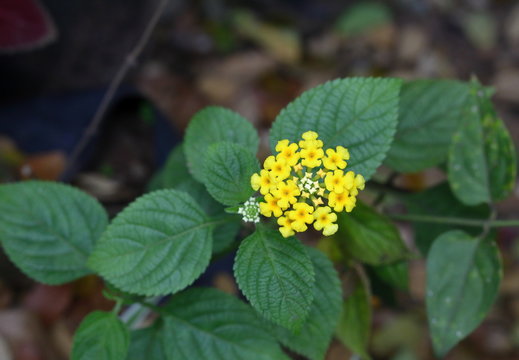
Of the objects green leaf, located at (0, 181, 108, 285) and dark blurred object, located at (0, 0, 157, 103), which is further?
dark blurred object, located at (0, 0, 157, 103)

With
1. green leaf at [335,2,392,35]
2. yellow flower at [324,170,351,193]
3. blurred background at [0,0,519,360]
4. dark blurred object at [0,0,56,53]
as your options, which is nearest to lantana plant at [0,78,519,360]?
yellow flower at [324,170,351,193]

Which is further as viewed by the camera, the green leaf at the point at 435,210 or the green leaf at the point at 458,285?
the green leaf at the point at 435,210

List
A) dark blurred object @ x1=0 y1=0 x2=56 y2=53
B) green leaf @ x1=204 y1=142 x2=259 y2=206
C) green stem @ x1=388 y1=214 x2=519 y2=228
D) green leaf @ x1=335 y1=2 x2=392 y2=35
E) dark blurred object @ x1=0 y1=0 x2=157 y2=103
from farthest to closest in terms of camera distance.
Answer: green leaf @ x1=335 y1=2 x2=392 y2=35 < dark blurred object @ x1=0 y1=0 x2=157 y2=103 < dark blurred object @ x1=0 y1=0 x2=56 y2=53 < green stem @ x1=388 y1=214 x2=519 y2=228 < green leaf @ x1=204 y1=142 x2=259 y2=206

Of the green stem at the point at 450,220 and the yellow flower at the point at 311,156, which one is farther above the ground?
the yellow flower at the point at 311,156

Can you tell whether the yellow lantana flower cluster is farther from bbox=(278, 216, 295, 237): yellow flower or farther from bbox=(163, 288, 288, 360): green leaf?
bbox=(163, 288, 288, 360): green leaf

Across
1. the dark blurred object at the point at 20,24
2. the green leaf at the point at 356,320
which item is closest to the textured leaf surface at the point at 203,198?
the green leaf at the point at 356,320

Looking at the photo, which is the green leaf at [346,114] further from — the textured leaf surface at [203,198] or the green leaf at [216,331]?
the green leaf at [216,331]

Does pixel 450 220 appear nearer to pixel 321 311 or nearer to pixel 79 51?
pixel 321 311

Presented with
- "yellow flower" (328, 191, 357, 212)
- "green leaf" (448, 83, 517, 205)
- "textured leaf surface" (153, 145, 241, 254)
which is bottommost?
"textured leaf surface" (153, 145, 241, 254)

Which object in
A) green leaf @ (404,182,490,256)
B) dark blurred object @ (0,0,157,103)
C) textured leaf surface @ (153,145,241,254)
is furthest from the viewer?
dark blurred object @ (0,0,157,103)
